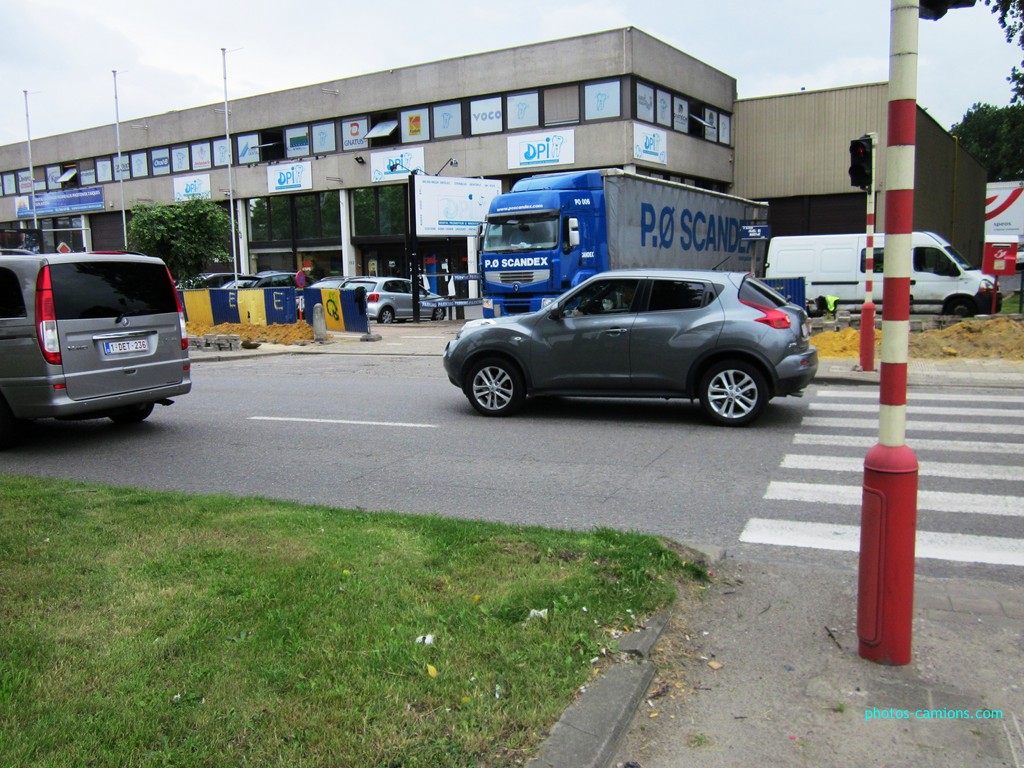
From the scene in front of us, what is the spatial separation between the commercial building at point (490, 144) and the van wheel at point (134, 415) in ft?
81.7

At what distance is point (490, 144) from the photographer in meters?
35.3

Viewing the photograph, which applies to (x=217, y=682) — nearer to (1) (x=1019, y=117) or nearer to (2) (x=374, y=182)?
(2) (x=374, y=182)

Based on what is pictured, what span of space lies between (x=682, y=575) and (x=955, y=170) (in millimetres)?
43972

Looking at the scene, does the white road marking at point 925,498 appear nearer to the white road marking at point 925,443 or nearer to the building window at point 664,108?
the white road marking at point 925,443

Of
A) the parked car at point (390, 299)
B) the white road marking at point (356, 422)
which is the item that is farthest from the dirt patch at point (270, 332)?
the white road marking at point (356, 422)

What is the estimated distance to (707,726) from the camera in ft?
10.6

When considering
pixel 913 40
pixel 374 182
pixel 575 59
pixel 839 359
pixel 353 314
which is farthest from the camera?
pixel 374 182

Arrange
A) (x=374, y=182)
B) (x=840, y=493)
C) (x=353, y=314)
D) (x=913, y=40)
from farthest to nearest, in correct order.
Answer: (x=374, y=182) → (x=353, y=314) → (x=840, y=493) → (x=913, y=40)

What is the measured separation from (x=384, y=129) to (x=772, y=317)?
105 feet

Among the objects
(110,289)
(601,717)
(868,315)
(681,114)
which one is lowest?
(601,717)

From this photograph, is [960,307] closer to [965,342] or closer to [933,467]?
[965,342]

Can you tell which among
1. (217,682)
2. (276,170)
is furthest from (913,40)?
(276,170)

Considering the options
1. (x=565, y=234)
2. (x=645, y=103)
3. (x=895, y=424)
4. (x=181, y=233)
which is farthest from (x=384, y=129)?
(x=895, y=424)

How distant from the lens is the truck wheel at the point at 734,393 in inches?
375
